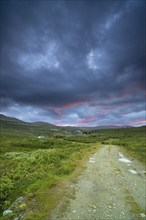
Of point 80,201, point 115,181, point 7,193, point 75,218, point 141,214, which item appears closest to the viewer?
point 75,218

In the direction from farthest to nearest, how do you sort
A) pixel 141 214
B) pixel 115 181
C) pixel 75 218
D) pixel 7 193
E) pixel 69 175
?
pixel 69 175
pixel 115 181
pixel 7 193
pixel 141 214
pixel 75 218

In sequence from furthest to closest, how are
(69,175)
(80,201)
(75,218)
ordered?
(69,175), (80,201), (75,218)

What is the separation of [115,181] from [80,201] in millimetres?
5819

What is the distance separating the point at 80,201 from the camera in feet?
37.3

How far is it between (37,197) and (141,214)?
6159 millimetres

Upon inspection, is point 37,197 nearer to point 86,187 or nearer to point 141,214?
point 86,187

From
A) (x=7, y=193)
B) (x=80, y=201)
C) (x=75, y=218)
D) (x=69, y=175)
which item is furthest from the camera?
(x=69, y=175)

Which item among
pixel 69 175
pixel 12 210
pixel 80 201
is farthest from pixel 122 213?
Result: pixel 69 175

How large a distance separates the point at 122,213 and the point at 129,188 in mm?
4664

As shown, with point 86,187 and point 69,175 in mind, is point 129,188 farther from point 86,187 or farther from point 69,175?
point 69,175

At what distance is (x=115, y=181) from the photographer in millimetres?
16188

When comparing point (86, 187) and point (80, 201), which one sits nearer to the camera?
point (80, 201)

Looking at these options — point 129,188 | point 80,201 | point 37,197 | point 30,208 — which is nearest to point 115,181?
point 129,188

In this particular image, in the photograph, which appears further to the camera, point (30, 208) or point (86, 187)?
point (86, 187)
